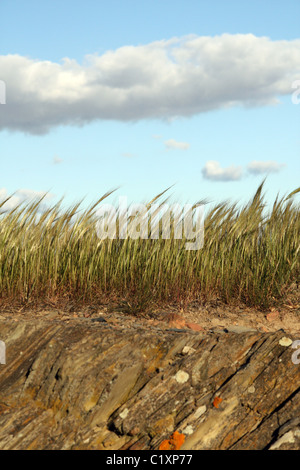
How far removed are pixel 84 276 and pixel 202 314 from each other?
4.35 feet

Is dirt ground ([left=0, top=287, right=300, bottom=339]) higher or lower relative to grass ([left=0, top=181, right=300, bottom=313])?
lower

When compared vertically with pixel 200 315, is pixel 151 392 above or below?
below

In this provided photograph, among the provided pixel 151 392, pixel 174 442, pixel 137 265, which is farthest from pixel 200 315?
pixel 174 442

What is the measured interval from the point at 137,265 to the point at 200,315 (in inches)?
33.4

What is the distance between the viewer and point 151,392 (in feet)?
9.80

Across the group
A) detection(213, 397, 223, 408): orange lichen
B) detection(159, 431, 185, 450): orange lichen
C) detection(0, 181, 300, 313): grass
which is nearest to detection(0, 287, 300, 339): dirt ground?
detection(0, 181, 300, 313): grass

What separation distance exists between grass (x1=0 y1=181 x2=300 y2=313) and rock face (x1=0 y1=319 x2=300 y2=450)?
1574 millimetres

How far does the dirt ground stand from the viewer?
450cm

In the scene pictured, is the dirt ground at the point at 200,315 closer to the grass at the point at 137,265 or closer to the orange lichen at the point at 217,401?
the grass at the point at 137,265

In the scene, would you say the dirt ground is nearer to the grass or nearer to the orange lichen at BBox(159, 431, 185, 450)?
the grass

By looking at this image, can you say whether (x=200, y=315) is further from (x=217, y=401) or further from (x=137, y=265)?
(x=217, y=401)

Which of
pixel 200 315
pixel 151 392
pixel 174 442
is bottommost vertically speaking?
pixel 174 442
